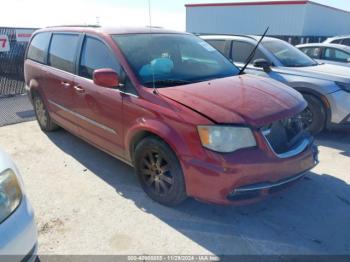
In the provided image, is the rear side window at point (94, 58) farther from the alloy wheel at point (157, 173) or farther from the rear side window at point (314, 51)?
the rear side window at point (314, 51)

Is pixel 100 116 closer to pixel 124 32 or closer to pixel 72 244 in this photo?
pixel 124 32

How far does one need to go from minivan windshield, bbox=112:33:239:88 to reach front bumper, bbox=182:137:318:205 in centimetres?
100

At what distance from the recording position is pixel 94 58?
12.6 feet

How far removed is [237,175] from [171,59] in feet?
5.33

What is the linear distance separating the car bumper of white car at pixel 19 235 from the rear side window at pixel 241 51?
16.5 feet

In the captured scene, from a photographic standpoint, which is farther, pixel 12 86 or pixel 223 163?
pixel 12 86

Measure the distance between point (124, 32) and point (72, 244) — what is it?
94.1 inches

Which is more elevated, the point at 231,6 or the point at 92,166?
the point at 231,6

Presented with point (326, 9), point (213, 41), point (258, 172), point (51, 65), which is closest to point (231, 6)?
point (326, 9)

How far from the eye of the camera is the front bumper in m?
2.68

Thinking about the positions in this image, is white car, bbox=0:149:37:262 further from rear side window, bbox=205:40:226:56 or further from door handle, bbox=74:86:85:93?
rear side window, bbox=205:40:226:56

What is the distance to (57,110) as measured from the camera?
188 inches

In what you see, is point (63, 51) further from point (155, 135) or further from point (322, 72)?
point (322, 72)

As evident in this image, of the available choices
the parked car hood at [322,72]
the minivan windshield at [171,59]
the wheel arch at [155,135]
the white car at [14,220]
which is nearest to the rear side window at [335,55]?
the parked car hood at [322,72]
